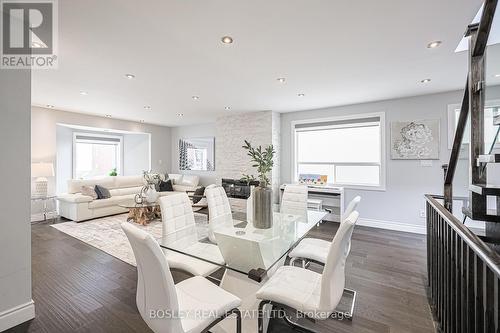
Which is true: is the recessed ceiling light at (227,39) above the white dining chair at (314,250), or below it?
above

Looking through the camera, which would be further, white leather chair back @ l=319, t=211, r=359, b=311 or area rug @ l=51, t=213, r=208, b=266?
area rug @ l=51, t=213, r=208, b=266

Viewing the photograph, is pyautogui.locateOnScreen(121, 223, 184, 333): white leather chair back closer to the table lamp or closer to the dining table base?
the dining table base

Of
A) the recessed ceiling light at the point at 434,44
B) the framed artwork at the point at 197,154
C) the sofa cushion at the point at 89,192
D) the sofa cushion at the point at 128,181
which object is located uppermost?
the recessed ceiling light at the point at 434,44

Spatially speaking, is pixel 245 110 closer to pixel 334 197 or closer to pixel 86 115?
pixel 334 197

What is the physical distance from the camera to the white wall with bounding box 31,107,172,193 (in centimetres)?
489

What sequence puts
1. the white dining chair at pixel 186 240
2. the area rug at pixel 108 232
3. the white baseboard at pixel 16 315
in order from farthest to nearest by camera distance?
the area rug at pixel 108 232
the white dining chair at pixel 186 240
the white baseboard at pixel 16 315

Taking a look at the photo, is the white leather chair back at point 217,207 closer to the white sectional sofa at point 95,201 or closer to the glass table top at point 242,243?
the glass table top at point 242,243

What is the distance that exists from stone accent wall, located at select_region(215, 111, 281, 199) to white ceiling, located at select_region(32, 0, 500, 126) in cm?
116

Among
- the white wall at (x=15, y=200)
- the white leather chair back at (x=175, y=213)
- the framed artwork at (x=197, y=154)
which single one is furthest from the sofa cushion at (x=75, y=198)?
the white leather chair back at (x=175, y=213)

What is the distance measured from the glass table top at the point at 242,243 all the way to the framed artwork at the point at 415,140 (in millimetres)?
2950

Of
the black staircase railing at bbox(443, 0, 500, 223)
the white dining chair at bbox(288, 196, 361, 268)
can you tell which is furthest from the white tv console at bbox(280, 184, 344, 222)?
the black staircase railing at bbox(443, 0, 500, 223)

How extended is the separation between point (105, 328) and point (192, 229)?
101 centimetres

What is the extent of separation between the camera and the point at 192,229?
2307mm

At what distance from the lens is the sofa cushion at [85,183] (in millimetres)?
5172
